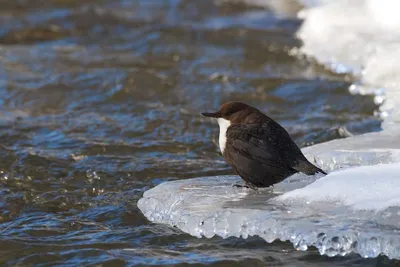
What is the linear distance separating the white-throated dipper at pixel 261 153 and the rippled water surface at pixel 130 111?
Result: 20.6 inches

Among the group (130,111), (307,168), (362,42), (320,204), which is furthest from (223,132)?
(362,42)

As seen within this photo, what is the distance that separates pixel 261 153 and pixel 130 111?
2.91 metres

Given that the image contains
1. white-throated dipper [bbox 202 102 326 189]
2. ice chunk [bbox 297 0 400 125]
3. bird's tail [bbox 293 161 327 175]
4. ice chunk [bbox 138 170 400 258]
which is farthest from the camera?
ice chunk [bbox 297 0 400 125]

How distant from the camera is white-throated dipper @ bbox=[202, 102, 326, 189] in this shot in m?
4.52

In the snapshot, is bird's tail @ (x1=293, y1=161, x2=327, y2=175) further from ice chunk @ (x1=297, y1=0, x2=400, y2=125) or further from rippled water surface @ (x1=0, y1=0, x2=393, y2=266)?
ice chunk @ (x1=297, y1=0, x2=400, y2=125)

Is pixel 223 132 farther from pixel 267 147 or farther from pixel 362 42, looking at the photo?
pixel 362 42

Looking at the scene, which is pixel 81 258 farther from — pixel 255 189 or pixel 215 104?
pixel 215 104

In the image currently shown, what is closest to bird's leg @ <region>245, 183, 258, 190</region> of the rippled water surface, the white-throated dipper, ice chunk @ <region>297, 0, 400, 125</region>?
the white-throated dipper

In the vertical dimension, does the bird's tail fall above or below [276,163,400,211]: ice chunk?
above

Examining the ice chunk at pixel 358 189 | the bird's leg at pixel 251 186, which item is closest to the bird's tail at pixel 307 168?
the ice chunk at pixel 358 189

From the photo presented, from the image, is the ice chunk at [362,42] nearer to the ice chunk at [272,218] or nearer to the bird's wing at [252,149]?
the bird's wing at [252,149]

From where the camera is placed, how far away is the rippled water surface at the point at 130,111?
422cm

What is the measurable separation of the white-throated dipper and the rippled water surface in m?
0.52

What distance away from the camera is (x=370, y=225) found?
3.82m
